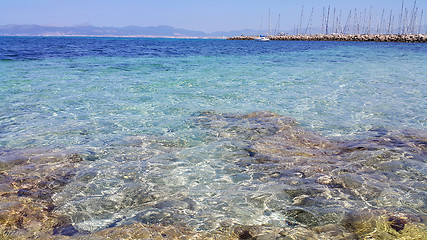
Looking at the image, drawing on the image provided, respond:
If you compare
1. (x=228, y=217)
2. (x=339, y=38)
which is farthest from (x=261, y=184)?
(x=339, y=38)

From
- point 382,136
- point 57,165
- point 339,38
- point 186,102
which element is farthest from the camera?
point 339,38

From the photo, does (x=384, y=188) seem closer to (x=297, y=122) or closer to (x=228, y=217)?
(x=228, y=217)

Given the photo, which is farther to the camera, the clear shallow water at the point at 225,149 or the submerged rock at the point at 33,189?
the clear shallow water at the point at 225,149

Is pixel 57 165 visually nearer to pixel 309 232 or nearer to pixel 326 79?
pixel 309 232

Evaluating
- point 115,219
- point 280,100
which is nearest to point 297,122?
point 280,100

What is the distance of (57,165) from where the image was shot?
4.94 metres

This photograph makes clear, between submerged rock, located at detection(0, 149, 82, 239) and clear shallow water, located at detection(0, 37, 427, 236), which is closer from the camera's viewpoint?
submerged rock, located at detection(0, 149, 82, 239)

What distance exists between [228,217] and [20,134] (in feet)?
17.7

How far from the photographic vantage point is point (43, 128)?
6.95m

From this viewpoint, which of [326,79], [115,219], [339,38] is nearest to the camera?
[115,219]

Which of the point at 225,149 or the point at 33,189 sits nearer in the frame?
the point at 33,189

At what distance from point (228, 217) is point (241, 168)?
1.48 metres

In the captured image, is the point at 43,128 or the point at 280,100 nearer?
the point at 43,128

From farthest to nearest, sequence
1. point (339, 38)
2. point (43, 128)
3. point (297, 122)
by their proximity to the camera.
→ point (339, 38), point (297, 122), point (43, 128)
